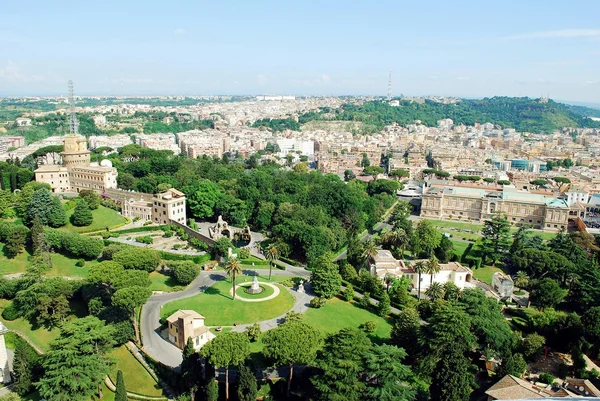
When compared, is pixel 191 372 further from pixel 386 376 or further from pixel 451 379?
pixel 451 379

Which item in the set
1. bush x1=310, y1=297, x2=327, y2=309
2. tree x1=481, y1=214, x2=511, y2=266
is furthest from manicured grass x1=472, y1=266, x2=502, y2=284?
bush x1=310, y1=297, x2=327, y2=309

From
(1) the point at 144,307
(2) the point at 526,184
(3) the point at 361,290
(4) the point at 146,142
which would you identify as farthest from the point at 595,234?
(4) the point at 146,142

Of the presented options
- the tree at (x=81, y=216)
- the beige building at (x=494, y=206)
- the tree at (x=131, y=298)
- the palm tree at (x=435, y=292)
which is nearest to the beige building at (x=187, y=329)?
the tree at (x=131, y=298)

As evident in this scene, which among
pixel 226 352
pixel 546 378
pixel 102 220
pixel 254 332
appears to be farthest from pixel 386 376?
pixel 102 220

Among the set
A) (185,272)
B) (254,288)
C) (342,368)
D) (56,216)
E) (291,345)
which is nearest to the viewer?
(342,368)

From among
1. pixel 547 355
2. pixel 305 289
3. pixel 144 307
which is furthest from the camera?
pixel 305 289

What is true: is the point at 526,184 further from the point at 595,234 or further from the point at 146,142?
the point at 146,142
